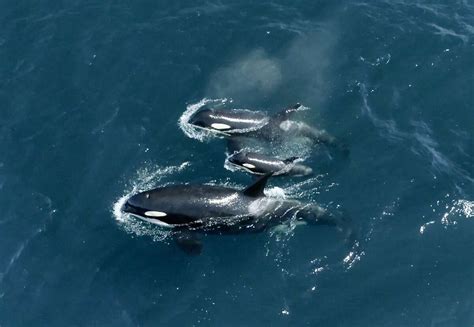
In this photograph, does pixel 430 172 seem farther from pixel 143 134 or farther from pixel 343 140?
pixel 143 134

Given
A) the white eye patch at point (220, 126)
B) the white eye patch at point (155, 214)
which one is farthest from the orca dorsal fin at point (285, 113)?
the white eye patch at point (155, 214)

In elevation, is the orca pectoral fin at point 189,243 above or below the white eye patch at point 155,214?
below

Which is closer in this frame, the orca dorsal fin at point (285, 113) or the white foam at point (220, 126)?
the white foam at point (220, 126)

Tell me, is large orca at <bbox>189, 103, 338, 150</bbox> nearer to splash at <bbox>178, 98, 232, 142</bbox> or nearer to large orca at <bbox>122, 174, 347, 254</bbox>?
splash at <bbox>178, 98, 232, 142</bbox>

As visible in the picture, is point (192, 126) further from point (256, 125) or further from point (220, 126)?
point (256, 125)

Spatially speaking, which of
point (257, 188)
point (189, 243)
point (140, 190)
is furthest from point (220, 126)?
point (189, 243)

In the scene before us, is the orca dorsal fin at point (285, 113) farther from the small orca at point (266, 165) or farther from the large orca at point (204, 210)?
the large orca at point (204, 210)

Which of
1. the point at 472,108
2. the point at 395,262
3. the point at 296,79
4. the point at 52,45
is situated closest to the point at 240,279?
the point at 395,262

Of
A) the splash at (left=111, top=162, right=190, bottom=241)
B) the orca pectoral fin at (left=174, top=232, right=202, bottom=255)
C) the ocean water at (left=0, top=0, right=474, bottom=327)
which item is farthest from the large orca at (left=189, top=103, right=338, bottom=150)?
the orca pectoral fin at (left=174, top=232, right=202, bottom=255)
